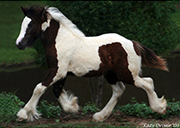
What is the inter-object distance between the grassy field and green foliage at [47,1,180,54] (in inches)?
145

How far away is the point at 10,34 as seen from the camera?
49.3 feet

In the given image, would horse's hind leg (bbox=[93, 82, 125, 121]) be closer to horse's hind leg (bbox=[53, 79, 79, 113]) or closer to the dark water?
horse's hind leg (bbox=[53, 79, 79, 113])

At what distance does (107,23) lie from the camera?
8414 millimetres

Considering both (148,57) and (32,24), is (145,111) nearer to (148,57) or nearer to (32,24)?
(148,57)

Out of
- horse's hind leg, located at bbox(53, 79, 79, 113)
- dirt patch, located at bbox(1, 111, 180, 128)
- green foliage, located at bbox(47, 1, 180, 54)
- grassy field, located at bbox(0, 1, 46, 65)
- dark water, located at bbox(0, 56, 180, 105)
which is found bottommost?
dark water, located at bbox(0, 56, 180, 105)

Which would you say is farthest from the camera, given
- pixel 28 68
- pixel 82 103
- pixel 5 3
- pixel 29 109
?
pixel 5 3

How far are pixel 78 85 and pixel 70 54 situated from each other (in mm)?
6180

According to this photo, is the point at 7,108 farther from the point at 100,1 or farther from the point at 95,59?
the point at 100,1

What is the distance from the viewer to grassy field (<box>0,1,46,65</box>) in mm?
12961

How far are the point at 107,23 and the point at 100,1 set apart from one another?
61 cm

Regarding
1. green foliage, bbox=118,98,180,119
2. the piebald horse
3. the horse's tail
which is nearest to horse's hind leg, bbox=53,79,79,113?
the piebald horse

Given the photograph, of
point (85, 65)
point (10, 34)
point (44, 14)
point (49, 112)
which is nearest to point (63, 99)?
point (49, 112)

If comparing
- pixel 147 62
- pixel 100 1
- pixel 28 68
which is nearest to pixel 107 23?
pixel 100 1

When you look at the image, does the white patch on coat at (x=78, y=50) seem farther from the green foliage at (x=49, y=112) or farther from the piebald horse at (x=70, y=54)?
the green foliage at (x=49, y=112)
